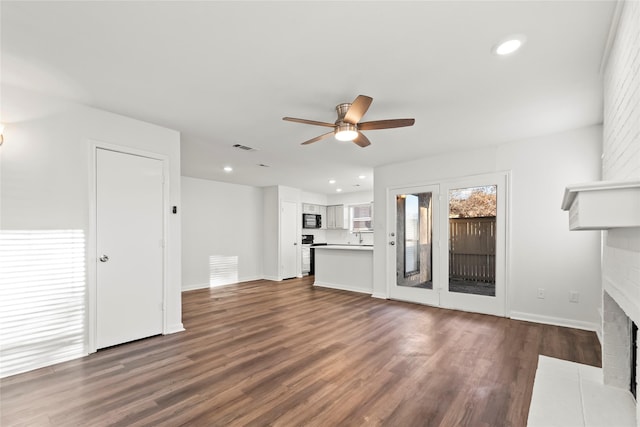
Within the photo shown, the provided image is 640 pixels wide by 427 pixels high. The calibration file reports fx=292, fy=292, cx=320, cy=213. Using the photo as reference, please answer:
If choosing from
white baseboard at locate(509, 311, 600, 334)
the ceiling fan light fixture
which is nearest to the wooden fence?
white baseboard at locate(509, 311, 600, 334)

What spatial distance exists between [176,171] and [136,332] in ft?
6.48

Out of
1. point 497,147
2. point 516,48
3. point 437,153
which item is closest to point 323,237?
point 437,153

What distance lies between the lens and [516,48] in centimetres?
205

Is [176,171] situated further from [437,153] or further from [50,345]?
[437,153]

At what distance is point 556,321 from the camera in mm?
3824

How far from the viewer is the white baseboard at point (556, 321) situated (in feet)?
11.9

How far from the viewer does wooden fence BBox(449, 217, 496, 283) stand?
15.6ft

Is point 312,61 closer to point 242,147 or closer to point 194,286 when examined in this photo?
point 242,147

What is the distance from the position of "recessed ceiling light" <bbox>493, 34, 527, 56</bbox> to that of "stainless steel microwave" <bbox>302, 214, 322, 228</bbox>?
686 centimetres

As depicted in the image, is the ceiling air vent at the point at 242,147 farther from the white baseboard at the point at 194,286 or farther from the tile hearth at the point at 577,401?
the tile hearth at the point at 577,401

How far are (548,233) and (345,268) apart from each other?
3.64 meters

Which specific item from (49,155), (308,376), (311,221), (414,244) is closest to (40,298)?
(49,155)

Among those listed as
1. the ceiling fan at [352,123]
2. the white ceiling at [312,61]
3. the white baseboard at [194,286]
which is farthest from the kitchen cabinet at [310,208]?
the ceiling fan at [352,123]

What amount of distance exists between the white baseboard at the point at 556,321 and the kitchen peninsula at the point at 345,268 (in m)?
2.52
